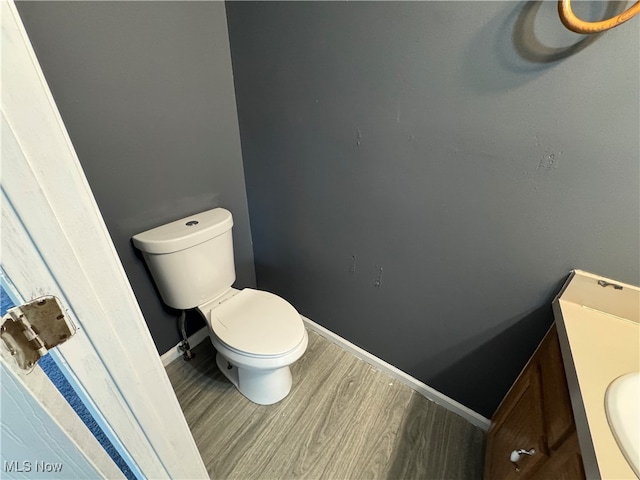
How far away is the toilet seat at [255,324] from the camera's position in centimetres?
119

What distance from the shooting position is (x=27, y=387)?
34 centimetres

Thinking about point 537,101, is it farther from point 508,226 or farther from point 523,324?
point 523,324

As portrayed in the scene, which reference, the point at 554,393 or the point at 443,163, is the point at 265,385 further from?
the point at 443,163

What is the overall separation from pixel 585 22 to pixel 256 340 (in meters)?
1.33

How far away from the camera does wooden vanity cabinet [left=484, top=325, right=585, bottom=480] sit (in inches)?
26.8

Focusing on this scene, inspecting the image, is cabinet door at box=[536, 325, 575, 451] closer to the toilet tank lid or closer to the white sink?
the white sink

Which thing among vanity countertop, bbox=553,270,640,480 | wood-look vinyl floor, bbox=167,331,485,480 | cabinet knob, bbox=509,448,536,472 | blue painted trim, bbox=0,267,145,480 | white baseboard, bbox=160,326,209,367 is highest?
blue painted trim, bbox=0,267,145,480

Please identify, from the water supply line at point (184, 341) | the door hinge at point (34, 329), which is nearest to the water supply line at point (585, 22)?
the door hinge at point (34, 329)

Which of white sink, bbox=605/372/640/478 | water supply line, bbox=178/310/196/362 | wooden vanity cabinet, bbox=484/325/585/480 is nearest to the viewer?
white sink, bbox=605/372/640/478

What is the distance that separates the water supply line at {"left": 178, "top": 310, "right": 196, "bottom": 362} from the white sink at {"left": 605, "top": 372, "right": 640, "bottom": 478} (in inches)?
61.4

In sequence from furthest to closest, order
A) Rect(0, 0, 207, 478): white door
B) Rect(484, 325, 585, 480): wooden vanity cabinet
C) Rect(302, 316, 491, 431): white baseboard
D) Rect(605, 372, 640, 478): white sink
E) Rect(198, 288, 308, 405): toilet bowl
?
Rect(302, 316, 491, 431): white baseboard
Rect(198, 288, 308, 405): toilet bowl
Rect(484, 325, 585, 480): wooden vanity cabinet
Rect(605, 372, 640, 478): white sink
Rect(0, 0, 207, 478): white door

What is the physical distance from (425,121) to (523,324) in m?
0.76

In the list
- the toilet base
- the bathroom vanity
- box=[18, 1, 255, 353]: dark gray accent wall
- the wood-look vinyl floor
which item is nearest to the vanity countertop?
the bathroom vanity

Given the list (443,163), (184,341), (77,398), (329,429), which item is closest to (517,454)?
(329,429)
